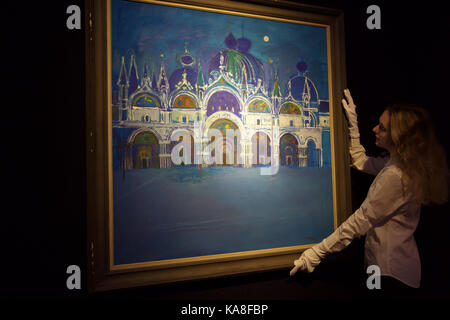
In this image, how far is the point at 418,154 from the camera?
1.13m

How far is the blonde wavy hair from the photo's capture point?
3.67 ft

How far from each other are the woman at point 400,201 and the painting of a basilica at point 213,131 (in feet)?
0.79

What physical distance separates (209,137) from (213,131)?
36mm

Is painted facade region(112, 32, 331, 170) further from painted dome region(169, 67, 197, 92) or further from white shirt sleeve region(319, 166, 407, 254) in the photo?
white shirt sleeve region(319, 166, 407, 254)

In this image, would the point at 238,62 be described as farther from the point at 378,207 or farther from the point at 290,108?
the point at 378,207

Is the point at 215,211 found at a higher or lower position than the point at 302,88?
lower

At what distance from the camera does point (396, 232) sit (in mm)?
1146

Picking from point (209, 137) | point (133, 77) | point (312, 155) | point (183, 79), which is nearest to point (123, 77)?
point (133, 77)

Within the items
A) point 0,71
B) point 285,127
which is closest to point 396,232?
point 285,127

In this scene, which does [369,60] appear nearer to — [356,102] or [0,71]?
[356,102]

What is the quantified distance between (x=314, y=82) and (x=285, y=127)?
1.05 feet

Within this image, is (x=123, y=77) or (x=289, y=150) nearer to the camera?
(x=123, y=77)

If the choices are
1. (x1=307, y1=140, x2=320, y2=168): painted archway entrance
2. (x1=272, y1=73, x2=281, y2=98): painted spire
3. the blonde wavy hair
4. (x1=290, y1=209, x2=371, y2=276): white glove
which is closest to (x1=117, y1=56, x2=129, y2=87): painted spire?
(x1=272, y1=73, x2=281, y2=98): painted spire
